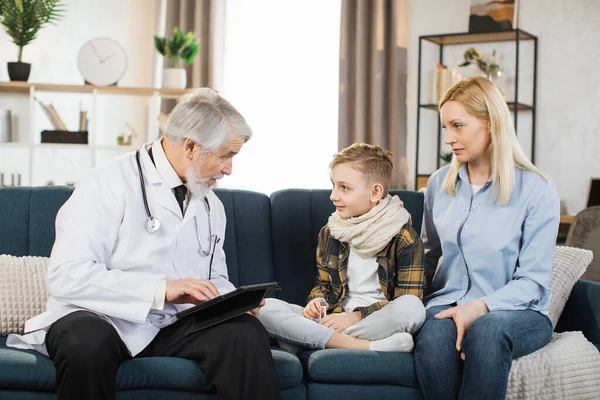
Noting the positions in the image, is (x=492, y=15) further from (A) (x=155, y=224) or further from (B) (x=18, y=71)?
(A) (x=155, y=224)

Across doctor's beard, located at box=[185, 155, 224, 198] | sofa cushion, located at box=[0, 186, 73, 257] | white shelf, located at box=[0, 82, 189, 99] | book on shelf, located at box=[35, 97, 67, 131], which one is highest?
white shelf, located at box=[0, 82, 189, 99]

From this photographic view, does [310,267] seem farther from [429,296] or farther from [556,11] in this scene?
[556,11]

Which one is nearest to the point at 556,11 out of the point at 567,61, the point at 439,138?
the point at 567,61

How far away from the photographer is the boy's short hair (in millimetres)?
2520

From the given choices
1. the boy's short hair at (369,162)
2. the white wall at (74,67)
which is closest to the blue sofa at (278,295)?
the boy's short hair at (369,162)

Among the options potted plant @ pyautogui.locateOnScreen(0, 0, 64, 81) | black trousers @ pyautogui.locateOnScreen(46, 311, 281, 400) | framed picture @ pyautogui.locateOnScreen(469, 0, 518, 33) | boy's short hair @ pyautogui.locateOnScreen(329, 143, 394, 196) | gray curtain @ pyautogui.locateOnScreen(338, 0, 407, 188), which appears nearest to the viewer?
black trousers @ pyautogui.locateOnScreen(46, 311, 281, 400)

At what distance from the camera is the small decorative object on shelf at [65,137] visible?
185 inches

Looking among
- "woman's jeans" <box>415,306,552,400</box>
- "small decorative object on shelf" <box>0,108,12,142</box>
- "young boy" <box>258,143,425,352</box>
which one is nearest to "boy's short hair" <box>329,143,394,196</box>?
"young boy" <box>258,143,425,352</box>

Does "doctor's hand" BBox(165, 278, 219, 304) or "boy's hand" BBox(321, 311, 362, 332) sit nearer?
"doctor's hand" BBox(165, 278, 219, 304)

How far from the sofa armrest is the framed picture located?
2.38 m

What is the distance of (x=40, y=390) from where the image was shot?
209 centimetres

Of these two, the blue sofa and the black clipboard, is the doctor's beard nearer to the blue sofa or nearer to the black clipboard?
the black clipboard

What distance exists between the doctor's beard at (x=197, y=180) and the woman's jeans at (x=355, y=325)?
0.44m

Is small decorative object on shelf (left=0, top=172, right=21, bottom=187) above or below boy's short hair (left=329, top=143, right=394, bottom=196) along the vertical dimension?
below
